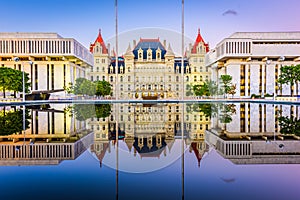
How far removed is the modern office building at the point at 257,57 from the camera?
1962 inches

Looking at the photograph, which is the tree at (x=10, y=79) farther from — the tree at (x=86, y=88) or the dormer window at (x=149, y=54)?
the dormer window at (x=149, y=54)

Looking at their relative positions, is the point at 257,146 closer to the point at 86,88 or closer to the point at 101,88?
the point at 86,88

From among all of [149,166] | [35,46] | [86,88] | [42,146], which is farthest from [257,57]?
[149,166]

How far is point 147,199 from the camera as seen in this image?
13.4 feet

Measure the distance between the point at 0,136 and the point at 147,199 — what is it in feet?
24.5

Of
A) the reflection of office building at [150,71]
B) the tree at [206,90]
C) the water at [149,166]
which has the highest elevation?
the reflection of office building at [150,71]

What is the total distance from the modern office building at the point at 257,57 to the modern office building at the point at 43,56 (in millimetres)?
27728

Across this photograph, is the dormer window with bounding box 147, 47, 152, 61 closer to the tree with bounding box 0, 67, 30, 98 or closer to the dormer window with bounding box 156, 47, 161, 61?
the dormer window with bounding box 156, 47, 161, 61

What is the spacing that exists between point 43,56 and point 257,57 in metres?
38.9

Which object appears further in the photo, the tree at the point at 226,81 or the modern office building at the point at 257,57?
the modern office building at the point at 257,57

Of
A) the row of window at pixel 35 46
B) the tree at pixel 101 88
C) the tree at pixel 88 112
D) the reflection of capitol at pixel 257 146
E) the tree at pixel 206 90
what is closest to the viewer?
the reflection of capitol at pixel 257 146

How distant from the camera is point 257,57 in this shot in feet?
169

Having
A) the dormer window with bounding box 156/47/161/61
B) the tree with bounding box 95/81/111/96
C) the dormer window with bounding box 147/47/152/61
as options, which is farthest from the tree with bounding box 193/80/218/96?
the dormer window with bounding box 147/47/152/61

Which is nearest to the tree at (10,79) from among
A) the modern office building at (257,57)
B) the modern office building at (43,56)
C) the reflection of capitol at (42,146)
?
the modern office building at (43,56)
